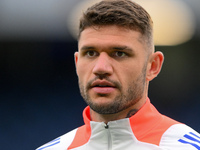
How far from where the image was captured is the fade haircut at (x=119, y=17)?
1712 mm

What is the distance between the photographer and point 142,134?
1.77 m

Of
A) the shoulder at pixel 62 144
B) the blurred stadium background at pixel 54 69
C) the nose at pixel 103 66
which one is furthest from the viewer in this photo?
the blurred stadium background at pixel 54 69

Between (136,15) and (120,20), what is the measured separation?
0.09 meters

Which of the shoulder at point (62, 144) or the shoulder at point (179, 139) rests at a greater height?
the shoulder at point (179, 139)

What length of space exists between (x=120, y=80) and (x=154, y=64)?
0.91 feet

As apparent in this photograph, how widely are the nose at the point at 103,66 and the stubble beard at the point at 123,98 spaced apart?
0.25 ft

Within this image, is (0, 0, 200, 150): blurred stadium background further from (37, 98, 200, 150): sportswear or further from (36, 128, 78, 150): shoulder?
(37, 98, 200, 150): sportswear

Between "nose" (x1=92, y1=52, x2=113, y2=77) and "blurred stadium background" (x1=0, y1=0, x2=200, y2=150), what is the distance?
4.24m

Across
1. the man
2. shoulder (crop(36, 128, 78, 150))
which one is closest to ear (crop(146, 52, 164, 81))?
the man

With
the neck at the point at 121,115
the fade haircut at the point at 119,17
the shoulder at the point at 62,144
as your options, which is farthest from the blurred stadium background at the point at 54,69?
the neck at the point at 121,115

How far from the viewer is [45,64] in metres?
6.29

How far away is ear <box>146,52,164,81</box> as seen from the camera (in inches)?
72.4

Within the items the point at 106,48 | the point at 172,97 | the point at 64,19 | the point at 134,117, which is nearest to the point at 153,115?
the point at 134,117

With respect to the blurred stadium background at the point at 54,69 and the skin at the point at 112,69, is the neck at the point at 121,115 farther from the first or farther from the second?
the blurred stadium background at the point at 54,69
